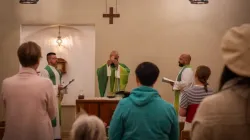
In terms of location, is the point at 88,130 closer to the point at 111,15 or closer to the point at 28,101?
the point at 28,101

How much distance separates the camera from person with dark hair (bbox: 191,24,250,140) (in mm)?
1497

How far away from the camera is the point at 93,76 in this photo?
9.23 metres

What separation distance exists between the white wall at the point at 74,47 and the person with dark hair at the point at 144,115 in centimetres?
650

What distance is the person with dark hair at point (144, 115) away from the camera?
269cm

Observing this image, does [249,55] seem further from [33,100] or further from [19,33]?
[19,33]

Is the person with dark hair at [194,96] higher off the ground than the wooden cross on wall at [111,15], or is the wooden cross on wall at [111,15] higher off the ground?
the wooden cross on wall at [111,15]

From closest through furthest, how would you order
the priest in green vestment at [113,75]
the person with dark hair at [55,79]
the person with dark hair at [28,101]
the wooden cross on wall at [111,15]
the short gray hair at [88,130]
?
1. the short gray hair at [88,130]
2. the person with dark hair at [28,101]
3. the person with dark hair at [55,79]
4. the priest in green vestment at [113,75]
5. the wooden cross on wall at [111,15]

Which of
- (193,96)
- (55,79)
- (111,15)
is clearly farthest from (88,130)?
(111,15)

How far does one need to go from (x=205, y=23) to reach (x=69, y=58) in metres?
3.13

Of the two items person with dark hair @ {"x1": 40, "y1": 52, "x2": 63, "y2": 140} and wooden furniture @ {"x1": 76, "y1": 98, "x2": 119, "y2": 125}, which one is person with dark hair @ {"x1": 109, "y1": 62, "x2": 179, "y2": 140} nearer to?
wooden furniture @ {"x1": 76, "y1": 98, "x2": 119, "y2": 125}

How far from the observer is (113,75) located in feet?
27.3

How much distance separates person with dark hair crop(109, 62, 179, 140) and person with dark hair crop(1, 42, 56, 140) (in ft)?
1.66

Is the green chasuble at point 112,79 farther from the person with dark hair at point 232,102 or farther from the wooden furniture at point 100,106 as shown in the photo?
the person with dark hair at point 232,102

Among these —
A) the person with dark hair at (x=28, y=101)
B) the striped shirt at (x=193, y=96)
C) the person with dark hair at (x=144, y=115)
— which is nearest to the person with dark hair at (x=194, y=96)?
the striped shirt at (x=193, y=96)
